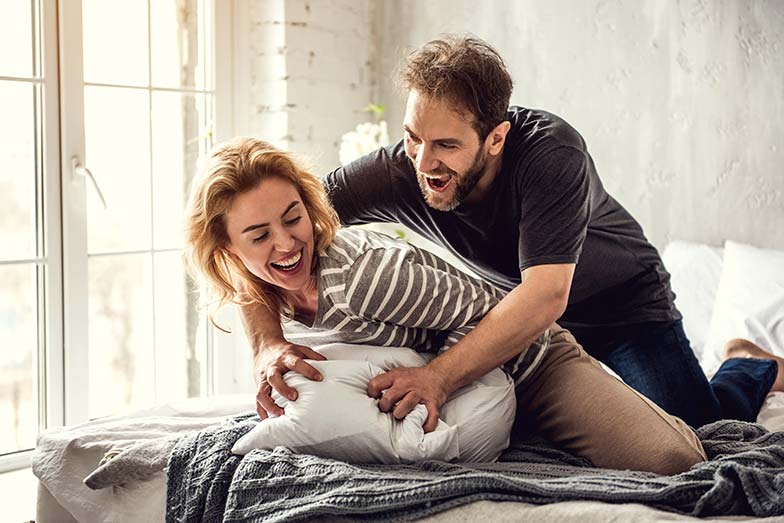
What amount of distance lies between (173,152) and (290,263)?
189 cm

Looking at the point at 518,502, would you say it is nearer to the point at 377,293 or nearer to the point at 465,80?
the point at 377,293

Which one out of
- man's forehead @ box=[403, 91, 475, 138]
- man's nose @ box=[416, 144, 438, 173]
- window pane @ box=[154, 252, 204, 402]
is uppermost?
man's forehead @ box=[403, 91, 475, 138]

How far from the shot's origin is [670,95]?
317 cm

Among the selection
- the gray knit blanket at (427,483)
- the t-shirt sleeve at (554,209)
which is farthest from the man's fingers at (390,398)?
the t-shirt sleeve at (554,209)

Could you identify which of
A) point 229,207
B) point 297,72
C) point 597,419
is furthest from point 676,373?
point 297,72

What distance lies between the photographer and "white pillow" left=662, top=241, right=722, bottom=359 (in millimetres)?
2971

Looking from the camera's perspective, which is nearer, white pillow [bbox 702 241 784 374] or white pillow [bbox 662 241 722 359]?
white pillow [bbox 702 241 784 374]

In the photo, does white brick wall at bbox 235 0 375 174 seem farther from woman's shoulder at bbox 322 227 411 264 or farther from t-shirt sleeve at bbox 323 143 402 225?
woman's shoulder at bbox 322 227 411 264

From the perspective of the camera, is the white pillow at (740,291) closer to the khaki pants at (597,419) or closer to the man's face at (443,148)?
the khaki pants at (597,419)

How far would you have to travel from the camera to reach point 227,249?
189 centimetres

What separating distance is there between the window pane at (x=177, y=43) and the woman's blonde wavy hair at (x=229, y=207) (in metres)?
1.71

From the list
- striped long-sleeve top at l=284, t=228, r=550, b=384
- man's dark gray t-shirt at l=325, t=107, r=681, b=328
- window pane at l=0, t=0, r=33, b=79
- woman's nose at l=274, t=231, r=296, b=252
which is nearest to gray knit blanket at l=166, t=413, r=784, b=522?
striped long-sleeve top at l=284, t=228, r=550, b=384

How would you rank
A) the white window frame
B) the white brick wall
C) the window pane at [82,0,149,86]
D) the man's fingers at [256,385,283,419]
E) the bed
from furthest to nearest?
the white brick wall < the window pane at [82,0,149,86] < the white window frame < the man's fingers at [256,385,283,419] < the bed

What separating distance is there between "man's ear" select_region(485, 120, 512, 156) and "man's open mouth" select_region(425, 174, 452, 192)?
109 mm
